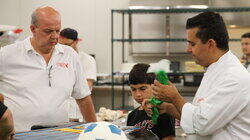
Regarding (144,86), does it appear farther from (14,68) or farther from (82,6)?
(82,6)

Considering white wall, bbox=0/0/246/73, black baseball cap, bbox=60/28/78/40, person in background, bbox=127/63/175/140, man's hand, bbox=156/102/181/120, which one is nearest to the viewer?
man's hand, bbox=156/102/181/120

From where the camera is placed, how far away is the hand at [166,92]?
1805mm

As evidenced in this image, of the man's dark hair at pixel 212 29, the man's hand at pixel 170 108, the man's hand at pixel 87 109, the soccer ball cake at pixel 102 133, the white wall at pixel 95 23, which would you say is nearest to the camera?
the soccer ball cake at pixel 102 133

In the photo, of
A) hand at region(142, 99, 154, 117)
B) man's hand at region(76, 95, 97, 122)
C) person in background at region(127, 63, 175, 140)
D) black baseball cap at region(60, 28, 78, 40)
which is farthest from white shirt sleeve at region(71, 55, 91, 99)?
black baseball cap at region(60, 28, 78, 40)

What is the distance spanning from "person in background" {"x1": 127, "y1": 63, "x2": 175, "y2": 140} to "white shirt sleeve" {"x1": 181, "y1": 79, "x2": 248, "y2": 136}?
48 centimetres

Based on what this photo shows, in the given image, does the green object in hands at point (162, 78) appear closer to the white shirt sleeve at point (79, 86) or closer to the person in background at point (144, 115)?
the person in background at point (144, 115)

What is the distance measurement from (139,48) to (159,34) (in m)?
0.47

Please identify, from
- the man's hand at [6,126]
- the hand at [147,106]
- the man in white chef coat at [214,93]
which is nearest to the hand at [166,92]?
the man in white chef coat at [214,93]

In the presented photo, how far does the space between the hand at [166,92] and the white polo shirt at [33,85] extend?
0.81m

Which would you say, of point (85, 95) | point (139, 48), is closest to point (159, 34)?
point (139, 48)

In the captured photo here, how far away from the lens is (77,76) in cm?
256

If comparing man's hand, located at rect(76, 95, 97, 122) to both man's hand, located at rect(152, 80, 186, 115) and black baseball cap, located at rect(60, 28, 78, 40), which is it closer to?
man's hand, located at rect(152, 80, 186, 115)

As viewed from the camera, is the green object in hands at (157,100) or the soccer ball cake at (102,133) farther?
the green object in hands at (157,100)

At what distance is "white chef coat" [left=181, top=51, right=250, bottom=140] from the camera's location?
5.40ft
